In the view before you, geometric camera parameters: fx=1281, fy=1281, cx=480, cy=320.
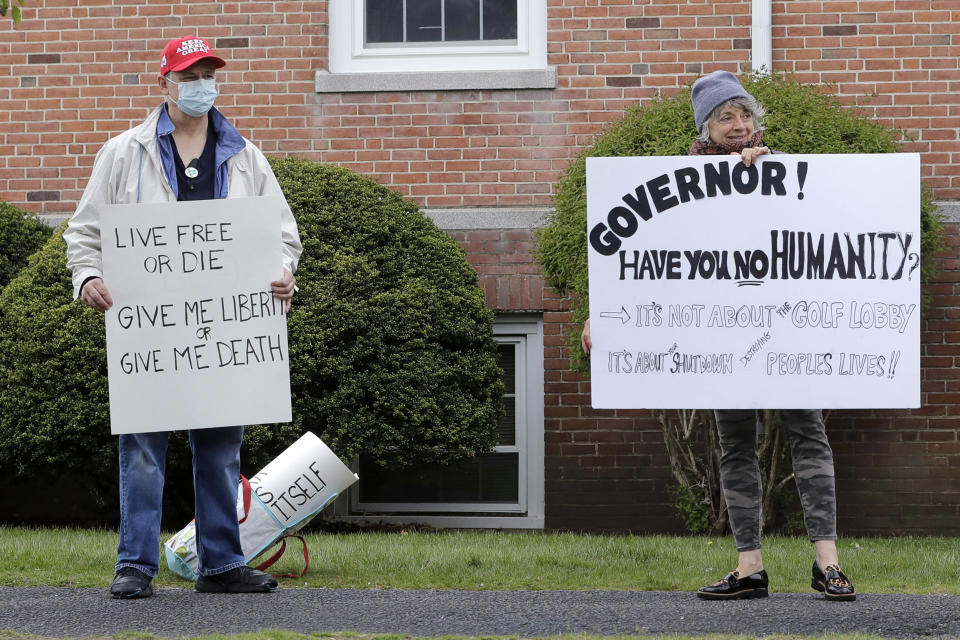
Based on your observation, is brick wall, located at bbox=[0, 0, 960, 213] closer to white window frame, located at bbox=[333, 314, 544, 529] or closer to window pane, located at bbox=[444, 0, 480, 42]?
window pane, located at bbox=[444, 0, 480, 42]

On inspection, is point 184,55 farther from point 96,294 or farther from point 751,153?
point 751,153

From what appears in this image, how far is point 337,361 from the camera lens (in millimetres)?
6812

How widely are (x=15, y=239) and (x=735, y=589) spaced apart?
5318mm

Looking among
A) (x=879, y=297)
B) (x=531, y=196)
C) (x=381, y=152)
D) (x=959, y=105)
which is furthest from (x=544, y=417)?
(x=879, y=297)

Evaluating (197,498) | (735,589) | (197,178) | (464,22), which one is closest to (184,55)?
(197,178)

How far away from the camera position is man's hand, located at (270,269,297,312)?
4.40 metres

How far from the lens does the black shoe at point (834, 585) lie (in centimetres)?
409

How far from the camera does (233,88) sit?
27.4 feet

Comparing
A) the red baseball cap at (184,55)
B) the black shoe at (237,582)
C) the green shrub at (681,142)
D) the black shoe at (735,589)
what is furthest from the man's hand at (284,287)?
the green shrub at (681,142)

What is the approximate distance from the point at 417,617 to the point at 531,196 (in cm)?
459

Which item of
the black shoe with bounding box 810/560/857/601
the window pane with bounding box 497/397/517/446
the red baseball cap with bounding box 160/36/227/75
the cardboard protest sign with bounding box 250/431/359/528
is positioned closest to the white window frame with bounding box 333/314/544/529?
the window pane with bounding box 497/397/517/446

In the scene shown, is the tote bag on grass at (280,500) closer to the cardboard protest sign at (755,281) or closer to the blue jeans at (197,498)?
the blue jeans at (197,498)

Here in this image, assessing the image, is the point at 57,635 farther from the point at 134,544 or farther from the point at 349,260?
the point at 349,260

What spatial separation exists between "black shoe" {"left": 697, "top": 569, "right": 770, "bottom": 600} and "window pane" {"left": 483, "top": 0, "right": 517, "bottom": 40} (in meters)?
4.96
